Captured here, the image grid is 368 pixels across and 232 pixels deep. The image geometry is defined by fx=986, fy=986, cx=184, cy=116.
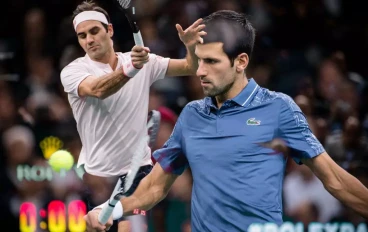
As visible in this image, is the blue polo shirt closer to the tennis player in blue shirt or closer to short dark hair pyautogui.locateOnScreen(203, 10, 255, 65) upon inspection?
the tennis player in blue shirt

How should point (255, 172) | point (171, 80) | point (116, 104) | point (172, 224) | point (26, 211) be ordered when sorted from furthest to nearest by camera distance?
point (171, 80) → point (26, 211) → point (172, 224) → point (116, 104) → point (255, 172)

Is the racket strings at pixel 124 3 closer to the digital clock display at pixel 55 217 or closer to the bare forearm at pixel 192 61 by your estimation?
the bare forearm at pixel 192 61

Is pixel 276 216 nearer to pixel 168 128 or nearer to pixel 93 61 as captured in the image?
pixel 93 61

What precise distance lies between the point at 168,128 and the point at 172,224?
0.75 m

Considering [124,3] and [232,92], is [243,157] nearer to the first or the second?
[232,92]

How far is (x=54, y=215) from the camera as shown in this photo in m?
7.78

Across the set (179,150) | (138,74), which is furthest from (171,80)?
(179,150)

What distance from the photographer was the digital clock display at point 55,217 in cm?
770

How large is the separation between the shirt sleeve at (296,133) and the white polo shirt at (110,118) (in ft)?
5.38

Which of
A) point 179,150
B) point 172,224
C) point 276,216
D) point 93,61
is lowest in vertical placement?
point 172,224

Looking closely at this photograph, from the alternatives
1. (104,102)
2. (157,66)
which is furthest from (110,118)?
(157,66)

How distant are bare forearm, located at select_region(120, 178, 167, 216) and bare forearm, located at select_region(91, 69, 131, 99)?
3.64 feet

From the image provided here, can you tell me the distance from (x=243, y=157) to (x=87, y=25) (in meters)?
1.88

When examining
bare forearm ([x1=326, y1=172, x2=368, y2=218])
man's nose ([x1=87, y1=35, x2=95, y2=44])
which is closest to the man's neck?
bare forearm ([x1=326, y1=172, x2=368, y2=218])
